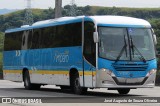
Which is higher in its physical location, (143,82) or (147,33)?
(147,33)

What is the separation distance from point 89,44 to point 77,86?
2005 millimetres

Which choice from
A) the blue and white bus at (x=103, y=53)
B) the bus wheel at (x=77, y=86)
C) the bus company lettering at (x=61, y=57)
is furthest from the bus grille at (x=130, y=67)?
the bus company lettering at (x=61, y=57)

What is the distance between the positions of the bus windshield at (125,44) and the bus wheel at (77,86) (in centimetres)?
199

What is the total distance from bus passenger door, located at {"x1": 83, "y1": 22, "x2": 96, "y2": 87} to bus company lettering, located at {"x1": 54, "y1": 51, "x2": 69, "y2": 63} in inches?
74.8

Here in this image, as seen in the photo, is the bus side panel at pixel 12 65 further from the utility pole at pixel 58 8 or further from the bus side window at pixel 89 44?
the utility pole at pixel 58 8

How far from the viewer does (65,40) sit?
24.4 m

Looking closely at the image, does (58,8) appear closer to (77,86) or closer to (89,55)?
(77,86)

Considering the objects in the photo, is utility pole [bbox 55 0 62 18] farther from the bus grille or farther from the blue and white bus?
the bus grille

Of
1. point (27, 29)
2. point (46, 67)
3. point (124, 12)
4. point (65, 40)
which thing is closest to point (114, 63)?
point (65, 40)

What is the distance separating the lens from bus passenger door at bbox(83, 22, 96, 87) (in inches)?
856

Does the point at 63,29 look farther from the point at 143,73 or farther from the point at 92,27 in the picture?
the point at 143,73

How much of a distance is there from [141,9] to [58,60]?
560ft

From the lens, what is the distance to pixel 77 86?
2311 centimetres

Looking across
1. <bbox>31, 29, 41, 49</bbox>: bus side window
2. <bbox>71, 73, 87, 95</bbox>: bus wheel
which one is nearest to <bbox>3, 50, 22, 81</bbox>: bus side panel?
<bbox>31, 29, 41, 49</bbox>: bus side window
